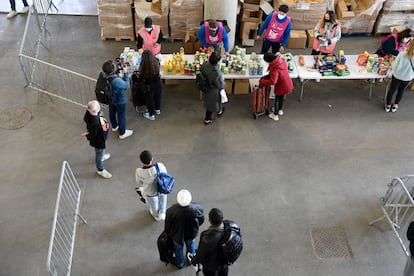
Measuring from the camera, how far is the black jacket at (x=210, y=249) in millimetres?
4926

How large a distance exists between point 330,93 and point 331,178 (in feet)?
8.50

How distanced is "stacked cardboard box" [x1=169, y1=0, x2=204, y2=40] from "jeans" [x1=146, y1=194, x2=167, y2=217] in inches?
210

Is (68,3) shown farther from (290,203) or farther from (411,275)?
(411,275)

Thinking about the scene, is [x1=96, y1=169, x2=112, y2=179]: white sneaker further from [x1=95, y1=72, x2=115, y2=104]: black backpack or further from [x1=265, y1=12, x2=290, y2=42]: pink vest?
[x1=265, y1=12, x2=290, y2=42]: pink vest

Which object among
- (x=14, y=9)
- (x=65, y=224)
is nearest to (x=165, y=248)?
(x=65, y=224)

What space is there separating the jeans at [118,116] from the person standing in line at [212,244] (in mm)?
3516

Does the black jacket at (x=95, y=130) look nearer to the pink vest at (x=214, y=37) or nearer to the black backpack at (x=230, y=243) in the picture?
the black backpack at (x=230, y=243)

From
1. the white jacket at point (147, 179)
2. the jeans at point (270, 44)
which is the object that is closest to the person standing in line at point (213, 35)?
the jeans at point (270, 44)

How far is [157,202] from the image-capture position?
6527 millimetres

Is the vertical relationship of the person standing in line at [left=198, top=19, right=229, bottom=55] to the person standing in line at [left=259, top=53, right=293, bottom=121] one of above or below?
above

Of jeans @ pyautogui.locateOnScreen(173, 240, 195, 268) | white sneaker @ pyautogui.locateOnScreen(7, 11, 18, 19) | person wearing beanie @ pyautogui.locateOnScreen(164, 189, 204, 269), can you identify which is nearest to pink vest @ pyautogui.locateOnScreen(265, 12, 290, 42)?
person wearing beanie @ pyautogui.locateOnScreen(164, 189, 204, 269)

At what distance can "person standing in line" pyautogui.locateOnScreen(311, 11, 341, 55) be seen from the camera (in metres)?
8.79

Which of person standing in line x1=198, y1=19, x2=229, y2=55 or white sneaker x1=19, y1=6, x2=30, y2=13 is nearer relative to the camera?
person standing in line x1=198, y1=19, x2=229, y2=55

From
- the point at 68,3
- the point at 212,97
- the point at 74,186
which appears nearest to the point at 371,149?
the point at 212,97
